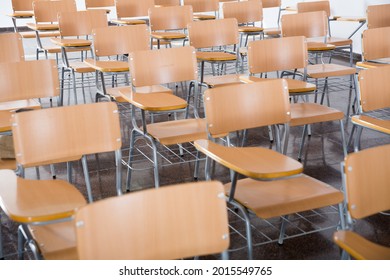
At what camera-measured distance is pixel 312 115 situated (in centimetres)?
386

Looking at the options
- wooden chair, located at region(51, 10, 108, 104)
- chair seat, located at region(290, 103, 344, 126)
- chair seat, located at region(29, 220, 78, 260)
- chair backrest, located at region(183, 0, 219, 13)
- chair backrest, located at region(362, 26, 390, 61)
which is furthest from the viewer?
chair backrest, located at region(183, 0, 219, 13)

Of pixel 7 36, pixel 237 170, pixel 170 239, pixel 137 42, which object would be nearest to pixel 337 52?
pixel 137 42

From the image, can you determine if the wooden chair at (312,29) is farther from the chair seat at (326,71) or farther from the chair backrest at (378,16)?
the chair backrest at (378,16)

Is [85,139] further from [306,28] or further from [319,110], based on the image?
[306,28]

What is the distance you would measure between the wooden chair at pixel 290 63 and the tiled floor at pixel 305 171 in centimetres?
A: 25

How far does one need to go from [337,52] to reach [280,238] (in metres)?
5.83

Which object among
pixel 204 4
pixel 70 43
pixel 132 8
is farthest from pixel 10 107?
pixel 204 4

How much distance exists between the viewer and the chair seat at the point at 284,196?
101 inches

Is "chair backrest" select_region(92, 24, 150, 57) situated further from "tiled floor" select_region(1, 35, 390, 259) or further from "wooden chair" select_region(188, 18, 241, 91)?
"tiled floor" select_region(1, 35, 390, 259)

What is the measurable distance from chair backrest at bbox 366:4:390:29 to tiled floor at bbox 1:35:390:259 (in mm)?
801

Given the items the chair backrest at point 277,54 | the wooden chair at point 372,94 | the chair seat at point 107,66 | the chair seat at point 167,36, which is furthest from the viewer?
the chair seat at point 167,36

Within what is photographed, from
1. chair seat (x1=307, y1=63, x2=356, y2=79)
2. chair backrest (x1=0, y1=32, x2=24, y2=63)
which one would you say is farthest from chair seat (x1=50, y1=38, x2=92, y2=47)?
chair seat (x1=307, y1=63, x2=356, y2=79)

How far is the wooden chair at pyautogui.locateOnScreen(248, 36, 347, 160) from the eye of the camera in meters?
3.99

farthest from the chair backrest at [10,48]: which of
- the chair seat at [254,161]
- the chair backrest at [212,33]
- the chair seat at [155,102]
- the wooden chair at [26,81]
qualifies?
the chair seat at [254,161]
